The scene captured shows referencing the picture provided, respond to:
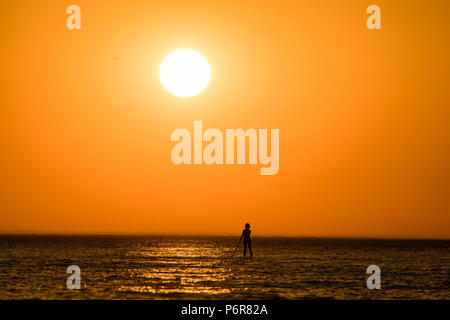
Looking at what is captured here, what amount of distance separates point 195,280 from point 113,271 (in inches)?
301

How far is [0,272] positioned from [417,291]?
76.1 ft
